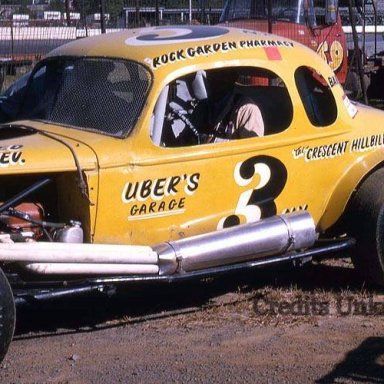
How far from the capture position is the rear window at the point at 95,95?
6.35 m

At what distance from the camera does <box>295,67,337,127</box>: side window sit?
276 inches

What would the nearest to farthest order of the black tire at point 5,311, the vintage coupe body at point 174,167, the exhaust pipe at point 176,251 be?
the black tire at point 5,311 → the exhaust pipe at point 176,251 → the vintage coupe body at point 174,167

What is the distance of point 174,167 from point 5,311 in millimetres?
1449

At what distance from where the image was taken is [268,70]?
22.6 feet

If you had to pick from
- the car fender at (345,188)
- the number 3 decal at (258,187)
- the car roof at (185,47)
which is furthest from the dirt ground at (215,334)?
the car roof at (185,47)

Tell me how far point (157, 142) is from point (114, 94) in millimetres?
449

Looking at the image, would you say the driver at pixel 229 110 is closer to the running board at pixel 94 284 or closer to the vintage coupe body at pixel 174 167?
the vintage coupe body at pixel 174 167

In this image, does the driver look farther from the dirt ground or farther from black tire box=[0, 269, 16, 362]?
black tire box=[0, 269, 16, 362]

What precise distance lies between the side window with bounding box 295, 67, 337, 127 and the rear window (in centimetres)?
121

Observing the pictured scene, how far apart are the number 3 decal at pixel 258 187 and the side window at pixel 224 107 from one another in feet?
0.72

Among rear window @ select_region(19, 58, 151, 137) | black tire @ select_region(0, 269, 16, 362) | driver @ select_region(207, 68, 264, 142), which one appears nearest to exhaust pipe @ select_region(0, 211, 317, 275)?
black tire @ select_region(0, 269, 16, 362)

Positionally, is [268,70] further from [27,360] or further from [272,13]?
[272,13]

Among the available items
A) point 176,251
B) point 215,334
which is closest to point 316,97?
point 176,251

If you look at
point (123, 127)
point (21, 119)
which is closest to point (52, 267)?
point (123, 127)
